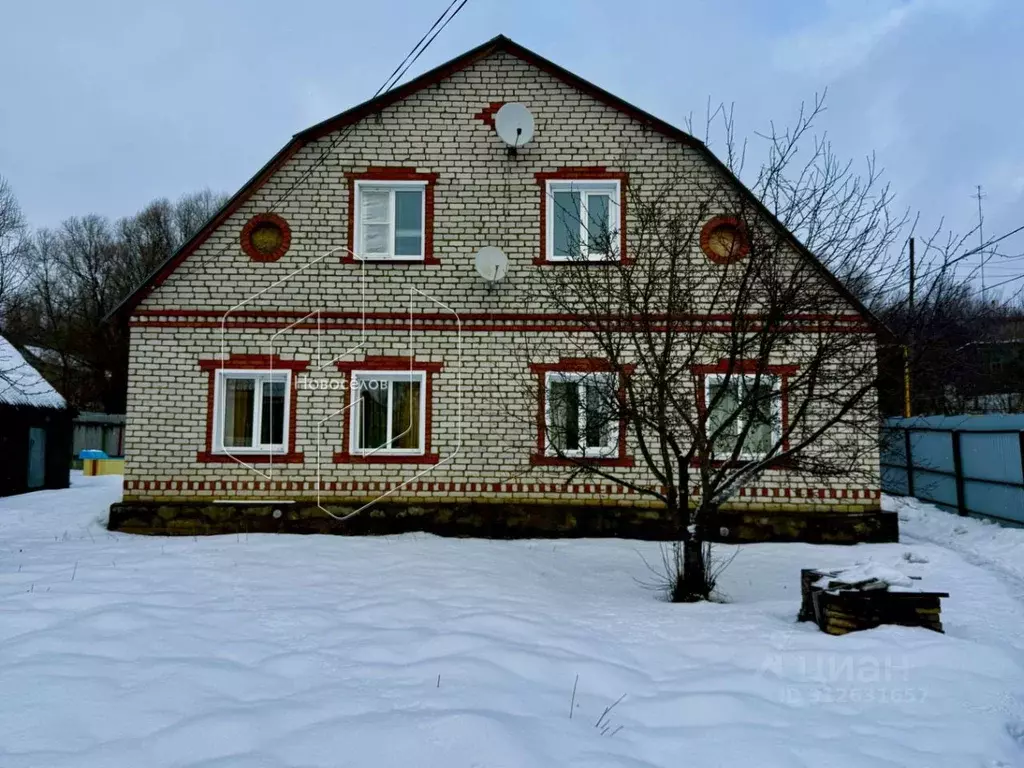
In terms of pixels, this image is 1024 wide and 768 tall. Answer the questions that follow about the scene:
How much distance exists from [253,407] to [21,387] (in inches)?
325

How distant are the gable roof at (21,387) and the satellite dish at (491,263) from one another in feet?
34.6

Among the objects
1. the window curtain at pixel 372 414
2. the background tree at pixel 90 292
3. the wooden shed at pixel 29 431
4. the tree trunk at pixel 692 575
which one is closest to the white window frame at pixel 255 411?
the window curtain at pixel 372 414

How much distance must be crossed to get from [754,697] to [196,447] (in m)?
7.84

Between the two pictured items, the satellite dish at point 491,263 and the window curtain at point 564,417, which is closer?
the window curtain at point 564,417

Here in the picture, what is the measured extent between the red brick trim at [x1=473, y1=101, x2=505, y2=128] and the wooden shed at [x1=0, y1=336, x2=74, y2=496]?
10.6m

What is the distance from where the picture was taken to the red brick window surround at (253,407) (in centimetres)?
898

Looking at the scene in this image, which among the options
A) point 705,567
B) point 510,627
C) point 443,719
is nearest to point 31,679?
point 443,719

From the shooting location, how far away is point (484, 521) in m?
8.87

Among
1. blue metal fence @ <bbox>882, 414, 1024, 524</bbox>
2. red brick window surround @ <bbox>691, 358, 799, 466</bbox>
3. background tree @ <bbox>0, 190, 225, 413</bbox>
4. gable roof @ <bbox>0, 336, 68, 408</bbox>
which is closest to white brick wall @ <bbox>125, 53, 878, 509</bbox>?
red brick window surround @ <bbox>691, 358, 799, 466</bbox>

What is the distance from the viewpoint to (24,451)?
13852 millimetres

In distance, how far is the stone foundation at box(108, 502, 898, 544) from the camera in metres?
8.76

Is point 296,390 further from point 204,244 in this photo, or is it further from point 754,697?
point 754,697

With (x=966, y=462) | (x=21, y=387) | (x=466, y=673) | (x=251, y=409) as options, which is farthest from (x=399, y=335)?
(x=21, y=387)

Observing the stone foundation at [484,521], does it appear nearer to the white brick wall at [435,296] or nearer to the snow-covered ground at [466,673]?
the white brick wall at [435,296]
